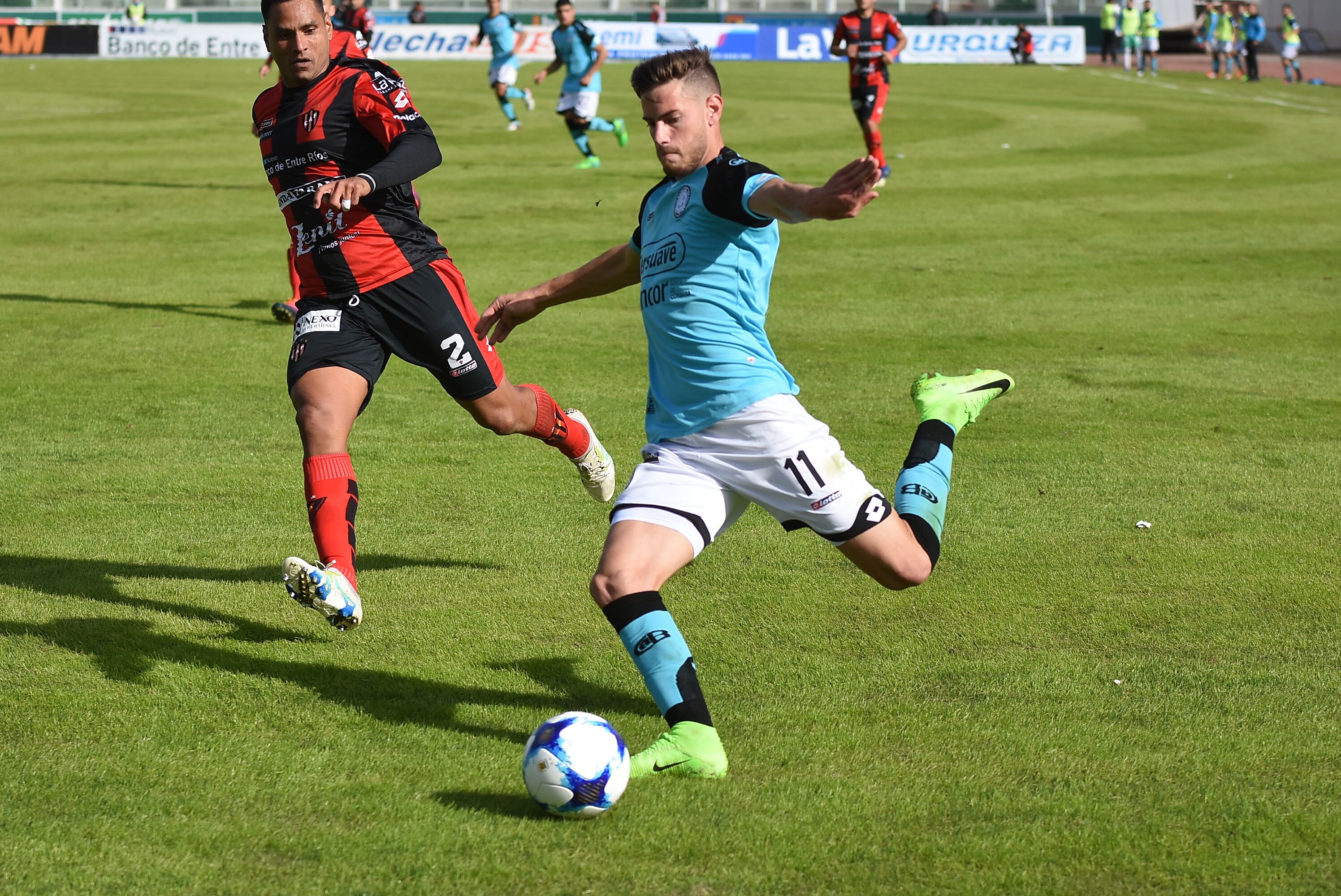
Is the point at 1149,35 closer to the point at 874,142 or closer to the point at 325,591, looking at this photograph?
the point at 874,142

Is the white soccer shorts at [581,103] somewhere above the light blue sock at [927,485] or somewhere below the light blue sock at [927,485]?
above

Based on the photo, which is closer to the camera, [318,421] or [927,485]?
[927,485]

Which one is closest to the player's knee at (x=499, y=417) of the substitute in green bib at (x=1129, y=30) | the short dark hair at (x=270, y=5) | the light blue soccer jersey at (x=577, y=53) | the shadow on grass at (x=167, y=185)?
the short dark hair at (x=270, y=5)

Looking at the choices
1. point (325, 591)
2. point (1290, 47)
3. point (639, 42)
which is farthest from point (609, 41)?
point (325, 591)

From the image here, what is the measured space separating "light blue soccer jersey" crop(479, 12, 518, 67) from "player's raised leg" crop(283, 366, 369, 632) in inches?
696

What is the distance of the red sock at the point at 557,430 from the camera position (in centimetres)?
616

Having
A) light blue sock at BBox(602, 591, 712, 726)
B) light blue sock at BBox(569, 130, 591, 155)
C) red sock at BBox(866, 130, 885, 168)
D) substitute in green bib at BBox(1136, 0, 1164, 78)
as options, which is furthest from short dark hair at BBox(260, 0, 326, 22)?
substitute in green bib at BBox(1136, 0, 1164, 78)

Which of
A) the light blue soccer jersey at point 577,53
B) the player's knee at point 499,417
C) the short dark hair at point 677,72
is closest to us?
the short dark hair at point 677,72

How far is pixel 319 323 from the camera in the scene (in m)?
5.50

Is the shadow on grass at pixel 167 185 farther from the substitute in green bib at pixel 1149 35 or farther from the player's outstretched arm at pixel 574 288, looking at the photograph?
the substitute in green bib at pixel 1149 35

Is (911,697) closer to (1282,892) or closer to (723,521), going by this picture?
(723,521)

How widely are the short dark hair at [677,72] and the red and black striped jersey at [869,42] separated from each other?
14.5 m

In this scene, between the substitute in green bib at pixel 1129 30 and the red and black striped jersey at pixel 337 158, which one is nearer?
the red and black striped jersey at pixel 337 158

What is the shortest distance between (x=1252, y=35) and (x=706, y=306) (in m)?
41.0
